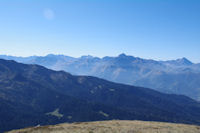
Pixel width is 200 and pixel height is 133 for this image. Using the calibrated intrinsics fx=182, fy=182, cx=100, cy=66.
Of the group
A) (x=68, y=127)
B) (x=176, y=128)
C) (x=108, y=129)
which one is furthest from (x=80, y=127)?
(x=176, y=128)

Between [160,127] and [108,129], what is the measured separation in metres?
17.1

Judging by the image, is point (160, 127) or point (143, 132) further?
point (160, 127)

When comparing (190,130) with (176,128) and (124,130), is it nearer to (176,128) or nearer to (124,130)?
(176,128)

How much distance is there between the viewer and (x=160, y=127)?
190 ft

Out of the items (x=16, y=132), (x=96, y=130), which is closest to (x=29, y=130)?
(x=16, y=132)

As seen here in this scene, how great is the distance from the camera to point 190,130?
5703 centimetres

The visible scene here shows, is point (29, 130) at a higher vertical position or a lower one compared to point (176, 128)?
lower

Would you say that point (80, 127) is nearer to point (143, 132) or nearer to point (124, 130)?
point (124, 130)

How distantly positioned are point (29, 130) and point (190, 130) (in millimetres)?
49507

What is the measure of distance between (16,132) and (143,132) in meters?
37.4

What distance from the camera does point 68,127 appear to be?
56344 millimetres

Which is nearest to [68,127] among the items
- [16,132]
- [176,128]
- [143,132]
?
[16,132]

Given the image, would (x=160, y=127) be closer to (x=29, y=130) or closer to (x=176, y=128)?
(x=176, y=128)

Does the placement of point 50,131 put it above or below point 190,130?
below
